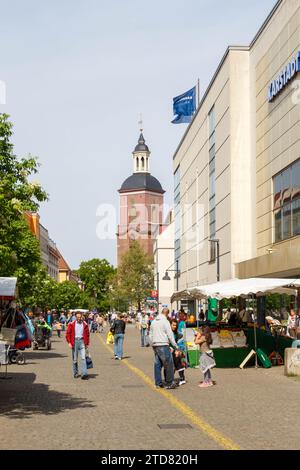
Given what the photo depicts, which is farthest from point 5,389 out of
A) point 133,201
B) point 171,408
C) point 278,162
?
point 133,201

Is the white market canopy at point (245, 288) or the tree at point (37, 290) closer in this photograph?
the white market canopy at point (245, 288)

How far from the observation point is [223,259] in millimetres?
55750

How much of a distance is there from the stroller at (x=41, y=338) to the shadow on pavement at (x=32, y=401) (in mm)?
16794

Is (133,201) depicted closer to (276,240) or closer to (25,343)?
(276,240)

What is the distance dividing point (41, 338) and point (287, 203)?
14.5m

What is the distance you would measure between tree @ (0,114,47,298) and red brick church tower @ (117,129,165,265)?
137 metres

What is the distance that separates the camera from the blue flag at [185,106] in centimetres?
7638

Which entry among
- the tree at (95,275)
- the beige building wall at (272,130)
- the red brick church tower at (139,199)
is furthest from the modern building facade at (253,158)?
the red brick church tower at (139,199)

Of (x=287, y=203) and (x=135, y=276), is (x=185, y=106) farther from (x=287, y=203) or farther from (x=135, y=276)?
(x=287, y=203)

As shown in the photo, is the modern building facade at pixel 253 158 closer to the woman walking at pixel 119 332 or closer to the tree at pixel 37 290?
the woman walking at pixel 119 332

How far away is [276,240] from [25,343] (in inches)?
995

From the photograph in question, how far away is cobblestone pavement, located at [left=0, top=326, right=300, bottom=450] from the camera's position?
9.99m

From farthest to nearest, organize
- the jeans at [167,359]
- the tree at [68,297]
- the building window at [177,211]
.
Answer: the tree at [68,297] < the building window at [177,211] < the jeans at [167,359]

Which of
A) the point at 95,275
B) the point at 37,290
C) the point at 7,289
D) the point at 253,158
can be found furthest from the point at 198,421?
the point at 95,275
